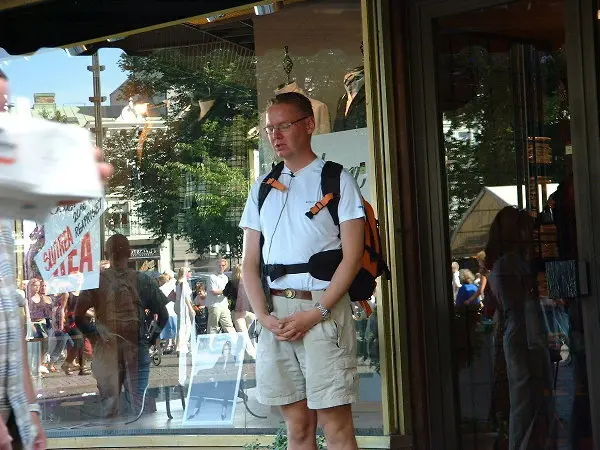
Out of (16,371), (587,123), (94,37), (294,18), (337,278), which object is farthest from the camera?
(94,37)

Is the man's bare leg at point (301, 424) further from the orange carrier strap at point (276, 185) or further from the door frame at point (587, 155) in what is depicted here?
the door frame at point (587, 155)

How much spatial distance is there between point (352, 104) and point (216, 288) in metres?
1.46

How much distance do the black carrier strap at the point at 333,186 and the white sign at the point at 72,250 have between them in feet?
8.98

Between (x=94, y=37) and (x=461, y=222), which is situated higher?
(x=94, y=37)

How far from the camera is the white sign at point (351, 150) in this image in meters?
6.22

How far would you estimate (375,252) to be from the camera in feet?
16.5

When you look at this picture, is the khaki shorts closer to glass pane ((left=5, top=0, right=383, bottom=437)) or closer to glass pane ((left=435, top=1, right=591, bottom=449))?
glass pane ((left=435, top=1, right=591, bottom=449))

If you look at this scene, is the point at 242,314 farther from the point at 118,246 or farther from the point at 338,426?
the point at 338,426

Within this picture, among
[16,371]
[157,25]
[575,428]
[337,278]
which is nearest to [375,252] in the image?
[337,278]

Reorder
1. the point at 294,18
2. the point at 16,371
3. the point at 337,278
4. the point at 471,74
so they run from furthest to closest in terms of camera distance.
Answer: the point at 294,18 → the point at 471,74 → the point at 337,278 → the point at 16,371

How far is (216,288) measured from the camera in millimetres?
6965

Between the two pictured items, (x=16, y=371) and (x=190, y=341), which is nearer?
(x=16, y=371)

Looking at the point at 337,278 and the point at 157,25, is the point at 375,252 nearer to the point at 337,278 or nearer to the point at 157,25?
the point at 337,278

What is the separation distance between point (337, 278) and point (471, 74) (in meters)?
1.59
